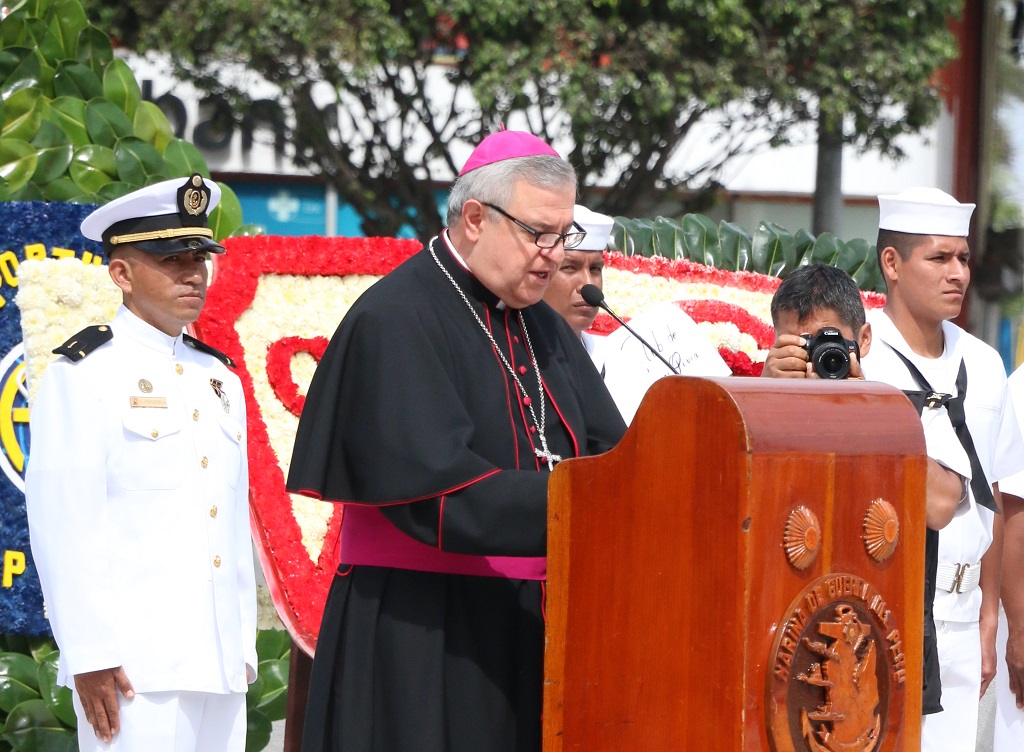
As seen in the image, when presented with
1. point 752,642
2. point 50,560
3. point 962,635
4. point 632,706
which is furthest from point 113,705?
point 962,635

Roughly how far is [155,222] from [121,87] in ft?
5.84

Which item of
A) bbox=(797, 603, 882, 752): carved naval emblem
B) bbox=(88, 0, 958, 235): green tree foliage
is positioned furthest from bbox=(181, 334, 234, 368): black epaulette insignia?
bbox=(88, 0, 958, 235): green tree foliage

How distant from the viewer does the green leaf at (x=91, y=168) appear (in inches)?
178

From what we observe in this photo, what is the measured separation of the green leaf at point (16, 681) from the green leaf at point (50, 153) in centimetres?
150

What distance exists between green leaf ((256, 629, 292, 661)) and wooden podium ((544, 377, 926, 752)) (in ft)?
8.25

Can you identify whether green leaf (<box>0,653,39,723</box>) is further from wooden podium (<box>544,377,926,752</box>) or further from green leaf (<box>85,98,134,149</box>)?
wooden podium (<box>544,377,926,752</box>)

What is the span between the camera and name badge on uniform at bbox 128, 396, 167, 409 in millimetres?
3119

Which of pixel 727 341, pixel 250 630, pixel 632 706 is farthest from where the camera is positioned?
pixel 727 341

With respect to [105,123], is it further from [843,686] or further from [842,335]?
[843,686]

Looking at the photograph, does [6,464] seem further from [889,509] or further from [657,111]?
[657,111]

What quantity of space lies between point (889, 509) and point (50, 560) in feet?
5.84

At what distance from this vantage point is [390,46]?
1131 cm

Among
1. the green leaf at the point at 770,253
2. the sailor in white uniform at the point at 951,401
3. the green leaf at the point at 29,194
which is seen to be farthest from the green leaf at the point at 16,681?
the green leaf at the point at 770,253

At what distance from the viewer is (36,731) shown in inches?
163
